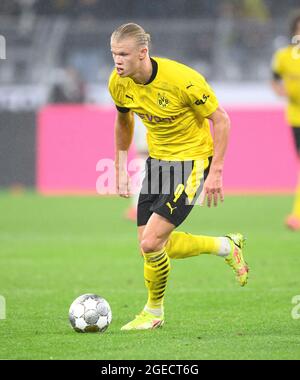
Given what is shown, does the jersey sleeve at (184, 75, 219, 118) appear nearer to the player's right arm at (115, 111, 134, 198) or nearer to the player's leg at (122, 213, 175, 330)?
the player's right arm at (115, 111, 134, 198)

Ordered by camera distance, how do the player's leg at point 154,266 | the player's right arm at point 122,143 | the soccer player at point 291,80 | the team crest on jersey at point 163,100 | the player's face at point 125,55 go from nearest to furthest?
the player's face at point 125,55, the player's leg at point 154,266, the team crest on jersey at point 163,100, the player's right arm at point 122,143, the soccer player at point 291,80

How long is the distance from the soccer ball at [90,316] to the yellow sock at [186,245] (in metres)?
0.63

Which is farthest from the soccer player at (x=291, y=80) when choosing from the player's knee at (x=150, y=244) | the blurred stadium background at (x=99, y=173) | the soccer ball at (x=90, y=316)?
the soccer ball at (x=90, y=316)

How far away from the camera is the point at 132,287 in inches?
336

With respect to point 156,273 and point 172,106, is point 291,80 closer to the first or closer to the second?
point 172,106

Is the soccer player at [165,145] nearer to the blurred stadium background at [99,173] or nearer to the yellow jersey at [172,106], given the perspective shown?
the yellow jersey at [172,106]

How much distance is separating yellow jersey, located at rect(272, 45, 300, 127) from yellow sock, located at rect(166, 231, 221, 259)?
19.7 feet

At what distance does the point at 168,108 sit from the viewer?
6.50 meters

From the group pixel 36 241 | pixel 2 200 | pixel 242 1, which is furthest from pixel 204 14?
pixel 36 241

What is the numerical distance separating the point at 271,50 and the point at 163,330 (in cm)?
1363

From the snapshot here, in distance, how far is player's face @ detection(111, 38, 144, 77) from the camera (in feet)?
20.5

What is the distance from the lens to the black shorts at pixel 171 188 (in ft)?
21.1

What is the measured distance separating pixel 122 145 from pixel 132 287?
78.8 inches

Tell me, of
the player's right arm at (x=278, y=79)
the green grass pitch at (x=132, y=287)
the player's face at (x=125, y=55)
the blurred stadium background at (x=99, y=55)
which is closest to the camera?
the green grass pitch at (x=132, y=287)
